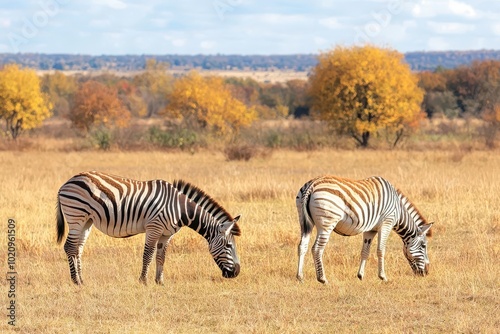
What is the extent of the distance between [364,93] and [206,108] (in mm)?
11314

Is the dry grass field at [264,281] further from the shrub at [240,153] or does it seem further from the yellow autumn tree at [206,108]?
the yellow autumn tree at [206,108]

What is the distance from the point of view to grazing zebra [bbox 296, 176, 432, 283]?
1011 cm

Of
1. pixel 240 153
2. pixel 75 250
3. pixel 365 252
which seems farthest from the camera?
pixel 240 153

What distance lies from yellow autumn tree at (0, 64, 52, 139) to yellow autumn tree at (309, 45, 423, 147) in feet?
60.4

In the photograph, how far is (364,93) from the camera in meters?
40.8

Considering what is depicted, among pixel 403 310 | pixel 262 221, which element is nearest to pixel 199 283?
pixel 403 310

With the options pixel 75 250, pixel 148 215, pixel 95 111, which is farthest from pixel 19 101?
pixel 148 215

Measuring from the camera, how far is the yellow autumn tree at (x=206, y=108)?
4756cm

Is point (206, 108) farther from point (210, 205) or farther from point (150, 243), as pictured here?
point (150, 243)

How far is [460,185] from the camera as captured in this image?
20.2 metres

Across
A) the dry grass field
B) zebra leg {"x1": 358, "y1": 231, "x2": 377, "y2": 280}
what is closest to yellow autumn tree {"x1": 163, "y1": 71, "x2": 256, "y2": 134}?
the dry grass field

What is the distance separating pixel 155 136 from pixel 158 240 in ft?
103

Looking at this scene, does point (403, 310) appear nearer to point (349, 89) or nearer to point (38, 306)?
point (38, 306)

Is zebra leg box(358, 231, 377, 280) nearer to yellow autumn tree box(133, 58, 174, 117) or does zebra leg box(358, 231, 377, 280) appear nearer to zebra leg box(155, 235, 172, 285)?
zebra leg box(155, 235, 172, 285)
